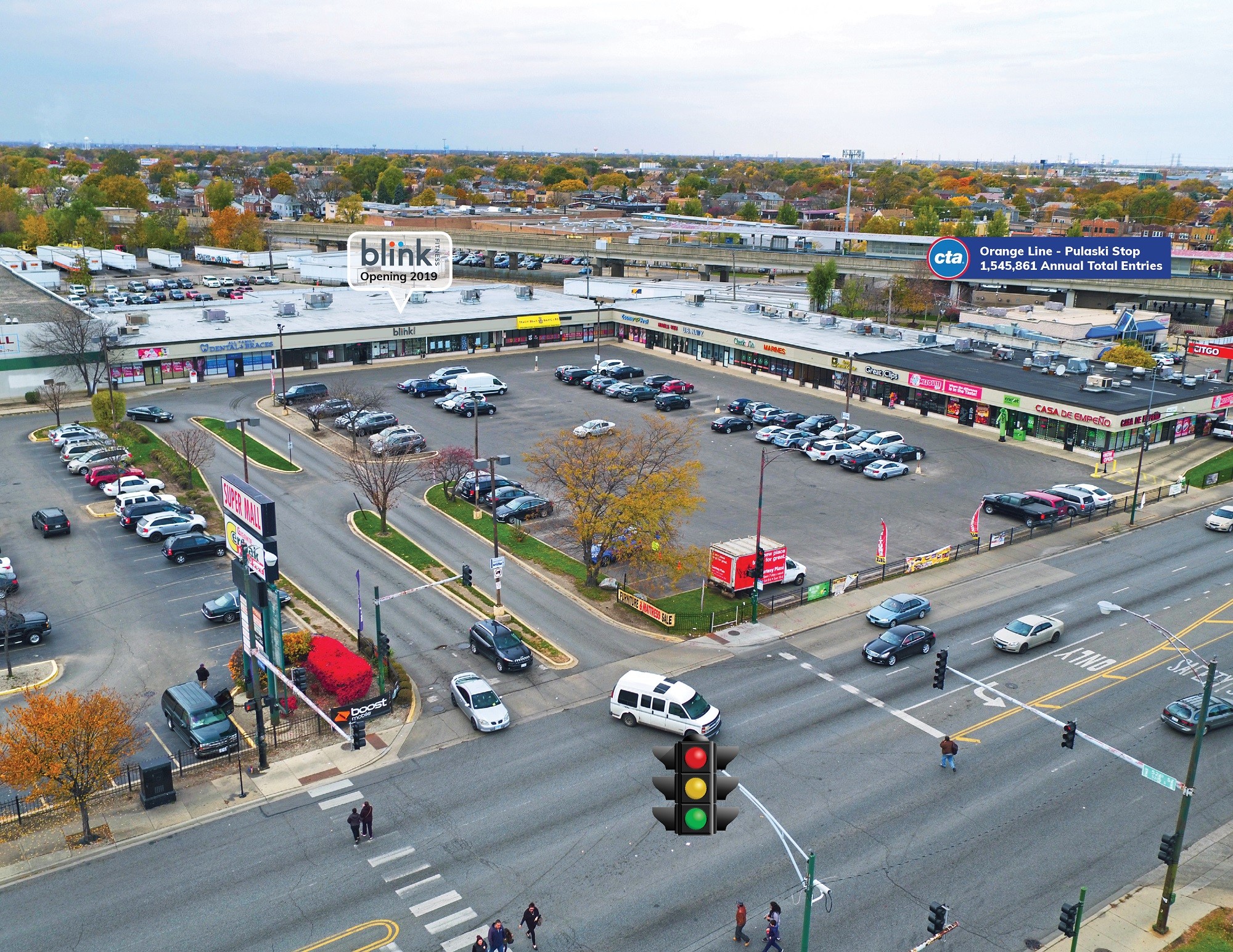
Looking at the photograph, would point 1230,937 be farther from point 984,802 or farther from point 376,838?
point 376,838

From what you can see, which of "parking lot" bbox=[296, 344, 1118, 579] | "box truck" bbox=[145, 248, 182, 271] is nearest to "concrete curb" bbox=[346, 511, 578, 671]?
"parking lot" bbox=[296, 344, 1118, 579]

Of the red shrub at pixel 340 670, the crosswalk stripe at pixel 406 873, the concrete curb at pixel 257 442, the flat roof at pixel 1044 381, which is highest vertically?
the flat roof at pixel 1044 381

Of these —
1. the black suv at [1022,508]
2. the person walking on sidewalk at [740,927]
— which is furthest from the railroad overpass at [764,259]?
the person walking on sidewalk at [740,927]

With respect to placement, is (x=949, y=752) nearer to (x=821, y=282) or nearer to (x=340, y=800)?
(x=340, y=800)

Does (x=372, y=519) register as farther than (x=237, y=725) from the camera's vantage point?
Yes

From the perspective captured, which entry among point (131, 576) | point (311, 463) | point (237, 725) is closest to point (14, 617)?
point (131, 576)

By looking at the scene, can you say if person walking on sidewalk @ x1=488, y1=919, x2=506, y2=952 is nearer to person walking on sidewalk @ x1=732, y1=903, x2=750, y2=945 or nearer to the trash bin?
person walking on sidewalk @ x1=732, y1=903, x2=750, y2=945

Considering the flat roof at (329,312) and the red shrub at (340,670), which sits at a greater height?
the flat roof at (329,312)

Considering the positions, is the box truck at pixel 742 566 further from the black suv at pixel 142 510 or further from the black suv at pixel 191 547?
the black suv at pixel 142 510
